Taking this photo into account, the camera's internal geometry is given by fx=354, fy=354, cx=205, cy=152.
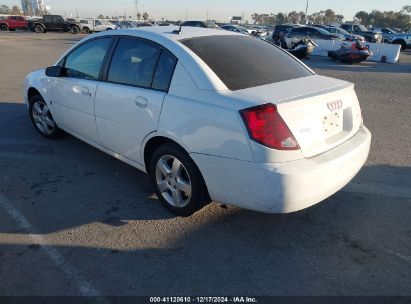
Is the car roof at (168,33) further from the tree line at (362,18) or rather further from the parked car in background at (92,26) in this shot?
the tree line at (362,18)

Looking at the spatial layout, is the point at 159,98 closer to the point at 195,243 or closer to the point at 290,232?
the point at 195,243

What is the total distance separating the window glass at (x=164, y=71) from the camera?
3.11 metres

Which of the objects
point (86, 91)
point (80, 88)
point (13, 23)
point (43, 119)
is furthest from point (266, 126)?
point (13, 23)

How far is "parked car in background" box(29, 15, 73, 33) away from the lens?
38.5 metres

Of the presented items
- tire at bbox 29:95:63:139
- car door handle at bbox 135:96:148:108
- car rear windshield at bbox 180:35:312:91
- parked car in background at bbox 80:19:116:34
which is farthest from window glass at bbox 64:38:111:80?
parked car in background at bbox 80:19:116:34

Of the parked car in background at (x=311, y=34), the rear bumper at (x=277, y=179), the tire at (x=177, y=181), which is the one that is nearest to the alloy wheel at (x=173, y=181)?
the tire at (x=177, y=181)

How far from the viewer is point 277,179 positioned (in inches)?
98.3

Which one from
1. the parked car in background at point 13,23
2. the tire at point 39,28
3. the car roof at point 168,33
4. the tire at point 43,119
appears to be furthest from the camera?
the parked car in background at point 13,23

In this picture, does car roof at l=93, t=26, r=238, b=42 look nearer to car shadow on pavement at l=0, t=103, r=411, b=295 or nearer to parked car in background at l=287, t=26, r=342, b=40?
car shadow on pavement at l=0, t=103, r=411, b=295

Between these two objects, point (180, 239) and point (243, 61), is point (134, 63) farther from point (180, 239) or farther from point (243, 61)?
point (180, 239)

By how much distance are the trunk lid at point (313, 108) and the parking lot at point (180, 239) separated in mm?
813

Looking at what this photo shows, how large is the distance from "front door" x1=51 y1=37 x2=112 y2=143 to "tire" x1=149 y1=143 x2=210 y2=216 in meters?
1.13

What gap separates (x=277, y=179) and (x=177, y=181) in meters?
1.03

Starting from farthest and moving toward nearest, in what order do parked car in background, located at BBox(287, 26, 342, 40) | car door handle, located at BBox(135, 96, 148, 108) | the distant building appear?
1. the distant building
2. parked car in background, located at BBox(287, 26, 342, 40)
3. car door handle, located at BBox(135, 96, 148, 108)
